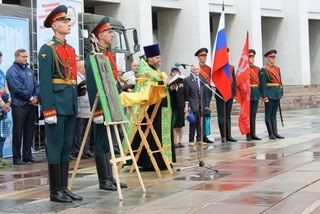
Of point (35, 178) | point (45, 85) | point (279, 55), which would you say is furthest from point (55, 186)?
point (279, 55)

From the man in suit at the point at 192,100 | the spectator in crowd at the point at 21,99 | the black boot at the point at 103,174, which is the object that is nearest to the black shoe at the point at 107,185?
the black boot at the point at 103,174

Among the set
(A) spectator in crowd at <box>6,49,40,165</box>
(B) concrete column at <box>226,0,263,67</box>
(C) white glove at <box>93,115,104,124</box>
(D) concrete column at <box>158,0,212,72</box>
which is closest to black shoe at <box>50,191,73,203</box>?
(C) white glove at <box>93,115,104,124</box>

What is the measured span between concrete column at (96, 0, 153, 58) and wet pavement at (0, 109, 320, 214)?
1675 centimetres

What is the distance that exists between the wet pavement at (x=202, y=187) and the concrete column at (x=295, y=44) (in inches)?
1036

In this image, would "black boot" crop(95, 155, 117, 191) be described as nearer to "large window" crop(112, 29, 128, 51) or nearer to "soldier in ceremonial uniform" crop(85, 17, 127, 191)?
"soldier in ceremonial uniform" crop(85, 17, 127, 191)

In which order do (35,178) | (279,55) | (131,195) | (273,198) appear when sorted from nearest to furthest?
(273,198), (131,195), (35,178), (279,55)

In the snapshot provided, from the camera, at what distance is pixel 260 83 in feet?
48.7

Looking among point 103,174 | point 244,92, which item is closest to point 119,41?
point 244,92

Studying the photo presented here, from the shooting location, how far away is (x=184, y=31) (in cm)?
3172

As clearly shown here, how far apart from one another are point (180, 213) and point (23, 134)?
6.15 meters

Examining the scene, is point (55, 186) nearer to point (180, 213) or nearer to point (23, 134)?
point (180, 213)

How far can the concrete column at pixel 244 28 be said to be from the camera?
34.5m

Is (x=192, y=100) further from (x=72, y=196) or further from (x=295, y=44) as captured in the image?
(x=295, y=44)

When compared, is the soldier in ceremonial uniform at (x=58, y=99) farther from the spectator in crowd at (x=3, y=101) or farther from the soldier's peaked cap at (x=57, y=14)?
the spectator in crowd at (x=3, y=101)
